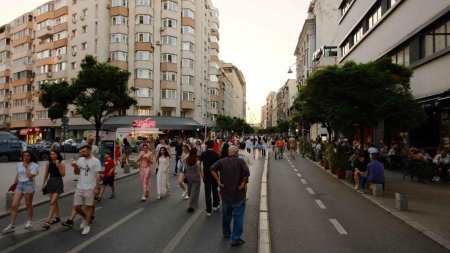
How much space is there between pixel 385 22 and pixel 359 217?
20.7m

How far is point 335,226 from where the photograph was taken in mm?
9219

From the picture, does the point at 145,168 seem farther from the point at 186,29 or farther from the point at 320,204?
the point at 186,29

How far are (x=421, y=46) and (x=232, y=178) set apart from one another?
18.5m

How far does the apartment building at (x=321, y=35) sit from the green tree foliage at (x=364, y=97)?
36.6 m

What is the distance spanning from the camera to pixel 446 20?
61.2 ft

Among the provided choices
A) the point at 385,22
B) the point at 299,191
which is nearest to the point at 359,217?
the point at 299,191

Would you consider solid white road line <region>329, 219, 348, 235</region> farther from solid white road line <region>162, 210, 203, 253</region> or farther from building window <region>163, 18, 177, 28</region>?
building window <region>163, 18, 177, 28</region>

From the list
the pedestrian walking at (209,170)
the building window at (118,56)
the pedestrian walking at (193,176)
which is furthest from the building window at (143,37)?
the pedestrian walking at (209,170)

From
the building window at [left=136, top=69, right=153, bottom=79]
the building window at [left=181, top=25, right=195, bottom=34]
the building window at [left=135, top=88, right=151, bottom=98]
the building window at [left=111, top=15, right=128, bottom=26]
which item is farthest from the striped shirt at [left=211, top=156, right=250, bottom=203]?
the building window at [left=181, top=25, right=195, bottom=34]

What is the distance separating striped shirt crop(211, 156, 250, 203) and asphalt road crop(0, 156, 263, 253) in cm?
87

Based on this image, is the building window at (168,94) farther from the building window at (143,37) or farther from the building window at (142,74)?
the building window at (143,37)

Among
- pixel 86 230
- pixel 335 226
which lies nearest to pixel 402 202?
pixel 335 226

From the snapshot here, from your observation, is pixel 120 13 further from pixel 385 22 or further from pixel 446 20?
pixel 446 20

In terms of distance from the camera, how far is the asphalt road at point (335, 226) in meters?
7.56
